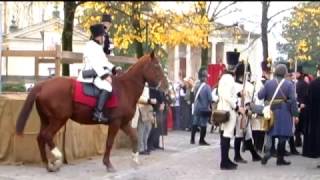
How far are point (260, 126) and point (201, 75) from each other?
4.20 metres

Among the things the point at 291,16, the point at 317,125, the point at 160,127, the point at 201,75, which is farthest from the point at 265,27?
the point at 317,125

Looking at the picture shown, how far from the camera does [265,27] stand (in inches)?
965

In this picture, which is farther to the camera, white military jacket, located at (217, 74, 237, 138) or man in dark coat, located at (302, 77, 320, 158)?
man in dark coat, located at (302, 77, 320, 158)

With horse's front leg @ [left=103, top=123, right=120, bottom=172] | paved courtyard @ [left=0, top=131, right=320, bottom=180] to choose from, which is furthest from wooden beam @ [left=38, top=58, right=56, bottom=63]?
horse's front leg @ [left=103, top=123, right=120, bottom=172]

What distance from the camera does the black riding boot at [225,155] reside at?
40.5ft

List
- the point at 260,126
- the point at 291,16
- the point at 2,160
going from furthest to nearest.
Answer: the point at 291,16 < the point at 260,126 < the point at 2,160

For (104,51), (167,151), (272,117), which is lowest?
(167,151)

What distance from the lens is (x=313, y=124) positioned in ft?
42.5

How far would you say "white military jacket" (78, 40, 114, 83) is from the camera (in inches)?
464

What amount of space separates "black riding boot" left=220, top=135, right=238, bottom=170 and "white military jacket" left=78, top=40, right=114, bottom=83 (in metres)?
2.55

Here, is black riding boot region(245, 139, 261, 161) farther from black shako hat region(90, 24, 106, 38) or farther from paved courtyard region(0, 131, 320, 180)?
black shako hat region(90, 24, 106, 38)

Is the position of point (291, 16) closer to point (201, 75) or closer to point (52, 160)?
point (201, 75)

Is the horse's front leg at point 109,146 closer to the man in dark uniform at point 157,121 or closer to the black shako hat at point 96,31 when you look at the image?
the black shako hat at point 96,31

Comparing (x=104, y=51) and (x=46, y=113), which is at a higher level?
(x=104, y=51)
